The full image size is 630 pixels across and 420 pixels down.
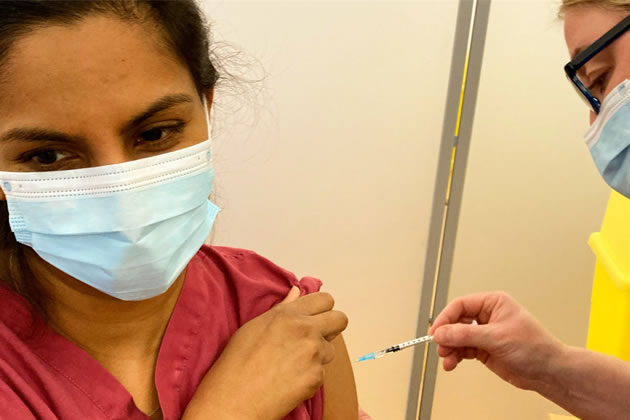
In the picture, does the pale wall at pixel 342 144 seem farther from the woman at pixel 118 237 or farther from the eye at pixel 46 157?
the eye at pixel 46 157

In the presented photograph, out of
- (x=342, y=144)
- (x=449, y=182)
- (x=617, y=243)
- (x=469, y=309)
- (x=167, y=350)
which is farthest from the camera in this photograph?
(x=449, y=182)

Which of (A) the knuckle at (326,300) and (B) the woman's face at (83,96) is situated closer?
(B) the woman's face at (83,96)

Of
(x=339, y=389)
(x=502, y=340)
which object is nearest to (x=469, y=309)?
(x=502, y=340)

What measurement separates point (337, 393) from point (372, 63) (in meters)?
1.08

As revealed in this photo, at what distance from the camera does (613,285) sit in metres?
1.49

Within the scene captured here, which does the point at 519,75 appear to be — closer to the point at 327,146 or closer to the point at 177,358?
the point at 327,146

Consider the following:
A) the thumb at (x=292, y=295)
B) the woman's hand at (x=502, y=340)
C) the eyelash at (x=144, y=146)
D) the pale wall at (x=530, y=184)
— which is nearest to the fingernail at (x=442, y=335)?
the woman's hand at (x=502, y=340)

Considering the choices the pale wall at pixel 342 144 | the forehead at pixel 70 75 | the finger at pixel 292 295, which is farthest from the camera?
the pale wall at pixel 342 144

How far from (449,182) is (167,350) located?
1.28 m

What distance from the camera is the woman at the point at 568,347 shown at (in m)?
1.04

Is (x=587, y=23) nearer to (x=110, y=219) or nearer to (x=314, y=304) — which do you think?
(x=314, y=304)

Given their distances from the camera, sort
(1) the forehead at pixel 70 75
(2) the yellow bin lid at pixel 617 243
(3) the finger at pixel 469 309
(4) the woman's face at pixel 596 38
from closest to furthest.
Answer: (1) the forehead at pixel 70 75, (4) the woman's face at pixel 596 38, (3) the finger at pixel 469 309, (2) the yellow bin lid at pixel 617 243

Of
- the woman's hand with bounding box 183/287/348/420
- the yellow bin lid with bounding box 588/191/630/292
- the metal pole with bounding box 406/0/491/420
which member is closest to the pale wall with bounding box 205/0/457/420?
the metal pole with bounding box 406/0/491/420

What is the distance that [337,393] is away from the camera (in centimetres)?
117
